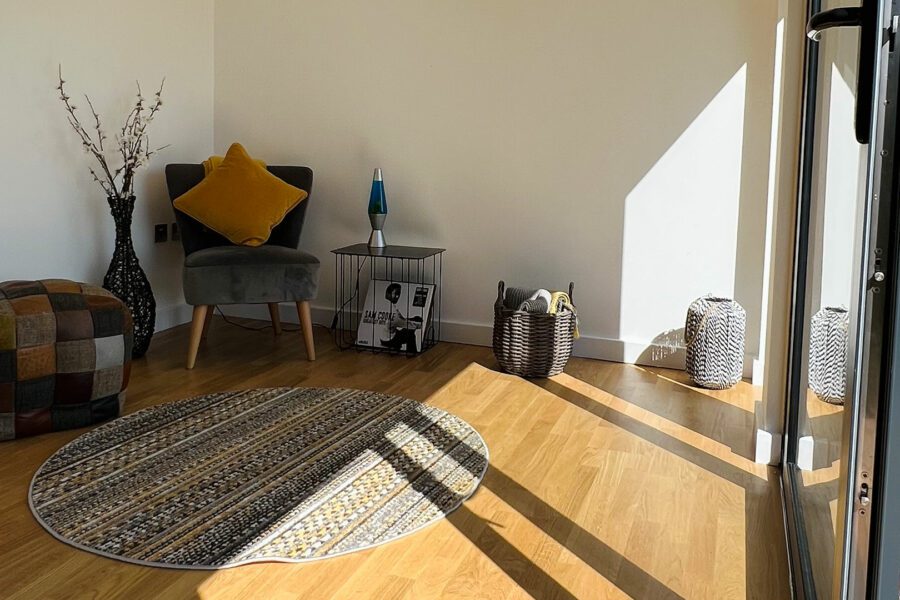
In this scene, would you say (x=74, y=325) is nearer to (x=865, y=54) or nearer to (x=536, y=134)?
(x=536, y=134)

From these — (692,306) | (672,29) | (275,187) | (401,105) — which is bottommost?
(692,306)

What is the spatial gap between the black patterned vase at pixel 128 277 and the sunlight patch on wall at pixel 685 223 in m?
2.20

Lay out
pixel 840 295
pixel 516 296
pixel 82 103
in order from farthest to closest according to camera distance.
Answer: pixel 516 296 → pixel 82 103 → pixel 840 295

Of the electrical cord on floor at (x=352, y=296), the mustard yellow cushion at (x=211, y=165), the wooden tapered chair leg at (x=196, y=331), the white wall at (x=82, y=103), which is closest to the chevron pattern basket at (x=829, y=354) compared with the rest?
the wooden tapered chair leg at (x=196, y=331)

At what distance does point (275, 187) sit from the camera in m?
4.26

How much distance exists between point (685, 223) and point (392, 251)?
53.6 inches

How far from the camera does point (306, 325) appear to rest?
160 inches

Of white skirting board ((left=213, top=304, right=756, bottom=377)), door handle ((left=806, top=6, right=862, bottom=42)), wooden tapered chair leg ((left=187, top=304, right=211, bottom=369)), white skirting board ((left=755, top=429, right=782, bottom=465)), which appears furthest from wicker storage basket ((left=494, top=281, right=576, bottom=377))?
door handle ((left=806, top=6, right=862, bottom=42))

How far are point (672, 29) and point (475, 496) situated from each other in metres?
2.36

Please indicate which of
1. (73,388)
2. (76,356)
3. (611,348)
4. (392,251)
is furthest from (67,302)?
(611,348)

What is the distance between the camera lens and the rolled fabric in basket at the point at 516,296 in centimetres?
411

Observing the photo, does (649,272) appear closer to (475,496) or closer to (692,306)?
(692,306)

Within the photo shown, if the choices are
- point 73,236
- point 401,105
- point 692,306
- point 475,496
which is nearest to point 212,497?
point 475,496

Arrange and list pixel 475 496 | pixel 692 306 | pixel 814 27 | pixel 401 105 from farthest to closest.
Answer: pixel 401 105
pixel 692 306
pixel 475 496
pixel 814 27
